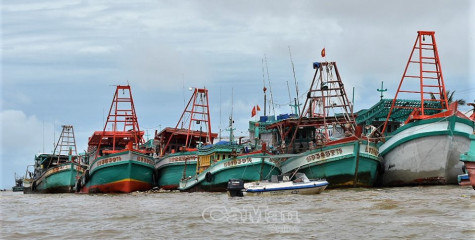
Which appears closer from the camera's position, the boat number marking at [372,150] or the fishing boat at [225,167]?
the boat number marking at [372,150]

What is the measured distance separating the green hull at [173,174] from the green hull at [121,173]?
6.16 ft

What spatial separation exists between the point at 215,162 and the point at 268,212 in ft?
80.6

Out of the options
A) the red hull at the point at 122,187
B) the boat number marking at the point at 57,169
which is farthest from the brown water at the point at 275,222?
the boat number marking at the point at 57,169

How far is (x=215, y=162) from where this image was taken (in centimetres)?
4731

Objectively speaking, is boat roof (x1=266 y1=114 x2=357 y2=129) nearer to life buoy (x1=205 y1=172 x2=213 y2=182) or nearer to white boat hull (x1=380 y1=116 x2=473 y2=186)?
white boat hull (x1=380 y1=116 x2=473 y2=186)

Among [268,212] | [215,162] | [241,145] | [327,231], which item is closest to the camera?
[327,231]

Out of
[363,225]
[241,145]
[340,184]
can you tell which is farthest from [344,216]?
[241,145]

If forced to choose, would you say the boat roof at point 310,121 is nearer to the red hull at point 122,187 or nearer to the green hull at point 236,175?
the green hull at point 236,175

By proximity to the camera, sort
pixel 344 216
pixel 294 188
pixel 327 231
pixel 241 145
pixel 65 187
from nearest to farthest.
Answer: pixel 327 231, pixel 344 216, pixel 294 188, pixel 241 145, pixel 65 187

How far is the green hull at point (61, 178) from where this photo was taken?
201 ft

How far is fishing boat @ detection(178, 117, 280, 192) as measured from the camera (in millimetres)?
42875

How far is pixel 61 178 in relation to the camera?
62.2 meters

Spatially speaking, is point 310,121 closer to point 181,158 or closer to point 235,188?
point 181,158

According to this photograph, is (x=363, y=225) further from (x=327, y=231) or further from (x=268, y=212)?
(x=268, y=212)
